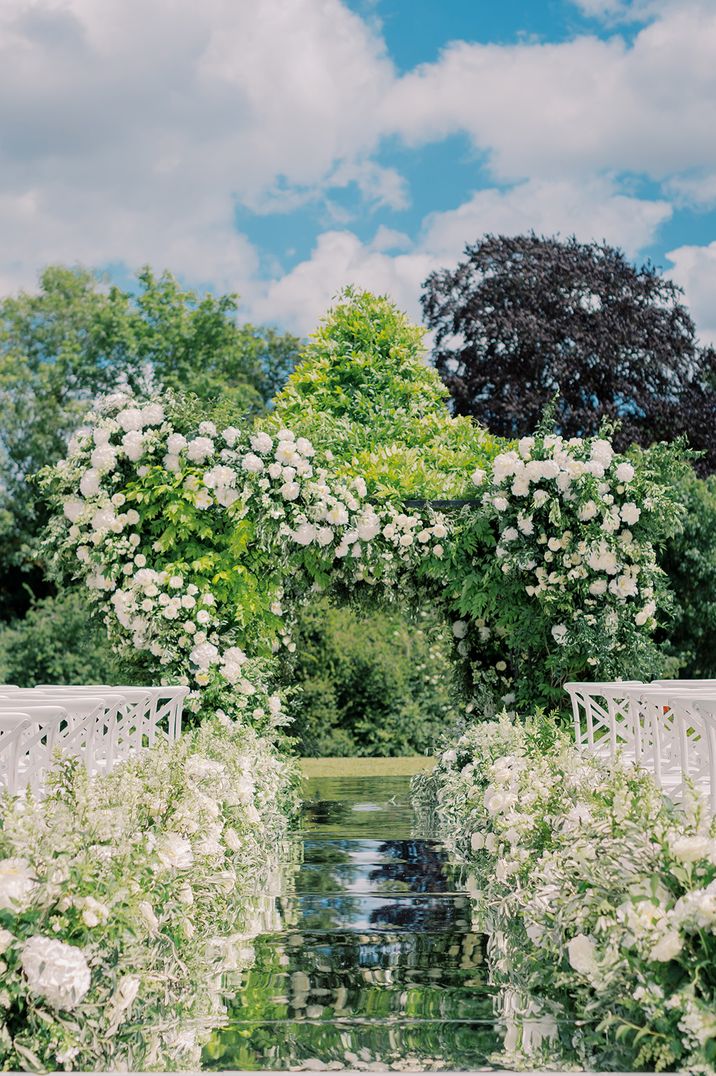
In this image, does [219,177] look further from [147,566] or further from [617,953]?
[617,953]

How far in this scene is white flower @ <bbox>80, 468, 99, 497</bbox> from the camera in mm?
8789

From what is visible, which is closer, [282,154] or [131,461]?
[131,461]

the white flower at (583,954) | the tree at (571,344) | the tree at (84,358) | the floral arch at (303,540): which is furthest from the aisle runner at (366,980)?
the tree at (84,358)

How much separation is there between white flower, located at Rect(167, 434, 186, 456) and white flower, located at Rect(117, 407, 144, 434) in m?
0.29

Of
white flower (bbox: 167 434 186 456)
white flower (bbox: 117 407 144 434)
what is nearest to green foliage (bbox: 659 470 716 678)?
white flower (bbox: 167 434 186 456)

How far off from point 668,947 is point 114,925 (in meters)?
1.52

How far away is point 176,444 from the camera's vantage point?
8727 millimetres

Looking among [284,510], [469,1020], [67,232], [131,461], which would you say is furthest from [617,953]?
[67,232]

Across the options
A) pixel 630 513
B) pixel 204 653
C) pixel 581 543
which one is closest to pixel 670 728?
pixel 581 543

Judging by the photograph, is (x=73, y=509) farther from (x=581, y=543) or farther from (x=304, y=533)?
(x=581, y=543)

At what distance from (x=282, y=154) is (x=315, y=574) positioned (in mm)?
12509

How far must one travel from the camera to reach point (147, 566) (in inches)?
350

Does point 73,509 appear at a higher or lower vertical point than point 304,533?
higher

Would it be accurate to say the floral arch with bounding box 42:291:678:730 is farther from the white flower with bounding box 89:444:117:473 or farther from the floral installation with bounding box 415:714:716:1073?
the floral installation with bounding box 415:714:716:1073
